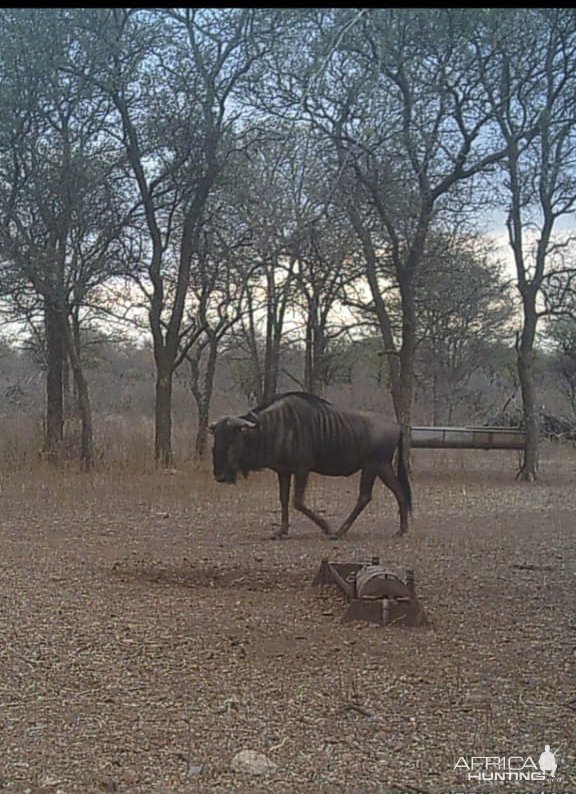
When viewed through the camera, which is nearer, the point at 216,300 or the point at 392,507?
the point at 392,507

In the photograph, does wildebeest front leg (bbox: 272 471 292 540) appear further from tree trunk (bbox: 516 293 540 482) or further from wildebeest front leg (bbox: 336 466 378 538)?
tree trunk (bbox: 516 293 540 482)

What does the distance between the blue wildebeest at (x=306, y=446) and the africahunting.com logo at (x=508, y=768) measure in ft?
17.7

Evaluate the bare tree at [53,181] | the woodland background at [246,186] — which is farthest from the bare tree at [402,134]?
the bare tree at [53,181]

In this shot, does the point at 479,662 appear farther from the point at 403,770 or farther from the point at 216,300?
the point at 216,300

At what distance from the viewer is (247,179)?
1320 cm

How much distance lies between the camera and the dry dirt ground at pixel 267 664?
11.1 feet

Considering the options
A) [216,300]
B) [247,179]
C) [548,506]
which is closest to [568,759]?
[548,506]

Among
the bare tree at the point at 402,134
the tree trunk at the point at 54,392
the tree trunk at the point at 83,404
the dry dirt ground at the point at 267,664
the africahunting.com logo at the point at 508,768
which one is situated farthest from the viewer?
the tree trunk at the point at 54,392

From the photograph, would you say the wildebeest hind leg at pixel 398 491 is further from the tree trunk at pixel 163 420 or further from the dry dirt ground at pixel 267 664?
the tree trunk at pixel 163 420

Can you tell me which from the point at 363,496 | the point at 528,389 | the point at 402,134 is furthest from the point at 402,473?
the point at 528,389

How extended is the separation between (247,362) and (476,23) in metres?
15.1

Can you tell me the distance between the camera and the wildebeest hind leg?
30.0 ft

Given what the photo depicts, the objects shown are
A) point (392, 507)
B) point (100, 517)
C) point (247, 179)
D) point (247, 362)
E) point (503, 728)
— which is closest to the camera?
point (503, 728)

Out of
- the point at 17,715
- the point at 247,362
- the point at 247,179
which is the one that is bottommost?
the point at 17,715
